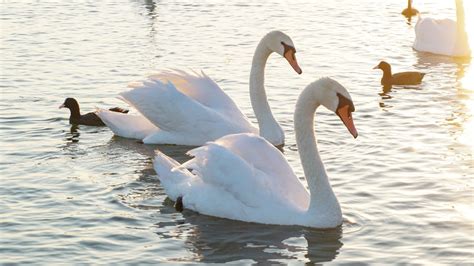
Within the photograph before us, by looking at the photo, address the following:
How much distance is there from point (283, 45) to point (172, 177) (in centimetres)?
331

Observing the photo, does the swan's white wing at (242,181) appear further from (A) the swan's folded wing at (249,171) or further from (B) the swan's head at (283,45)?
(B) the swan's head at (283,45)

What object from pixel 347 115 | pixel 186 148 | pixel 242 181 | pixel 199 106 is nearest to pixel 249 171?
pixel 242 181

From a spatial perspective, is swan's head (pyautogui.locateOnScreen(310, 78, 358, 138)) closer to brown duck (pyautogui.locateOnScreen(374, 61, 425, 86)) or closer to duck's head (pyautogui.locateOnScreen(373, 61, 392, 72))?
brown duck (pyautogui.locateOnScreen(374, 61, 425, 86))

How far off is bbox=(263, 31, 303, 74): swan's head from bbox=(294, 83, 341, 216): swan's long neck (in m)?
3.37

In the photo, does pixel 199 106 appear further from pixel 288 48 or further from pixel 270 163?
pixel 270 163

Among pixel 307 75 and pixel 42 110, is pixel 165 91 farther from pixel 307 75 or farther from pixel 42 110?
pixel 307 75

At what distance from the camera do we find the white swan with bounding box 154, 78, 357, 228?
36.0ft

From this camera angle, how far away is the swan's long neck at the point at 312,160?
11.0m

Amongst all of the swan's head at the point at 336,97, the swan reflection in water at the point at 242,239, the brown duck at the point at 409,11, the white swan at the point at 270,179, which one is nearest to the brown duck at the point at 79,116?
the swan reflection in water at the point at 242,239

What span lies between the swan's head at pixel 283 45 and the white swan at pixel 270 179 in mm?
3196

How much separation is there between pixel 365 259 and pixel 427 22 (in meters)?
13.7

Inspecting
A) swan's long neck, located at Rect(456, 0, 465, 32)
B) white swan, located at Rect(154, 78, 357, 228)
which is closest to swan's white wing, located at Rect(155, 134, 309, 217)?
white swan, located at Rect(154, 78, 357, 228)

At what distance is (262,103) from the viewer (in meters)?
15.1

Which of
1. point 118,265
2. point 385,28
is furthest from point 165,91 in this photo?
point 385,28
